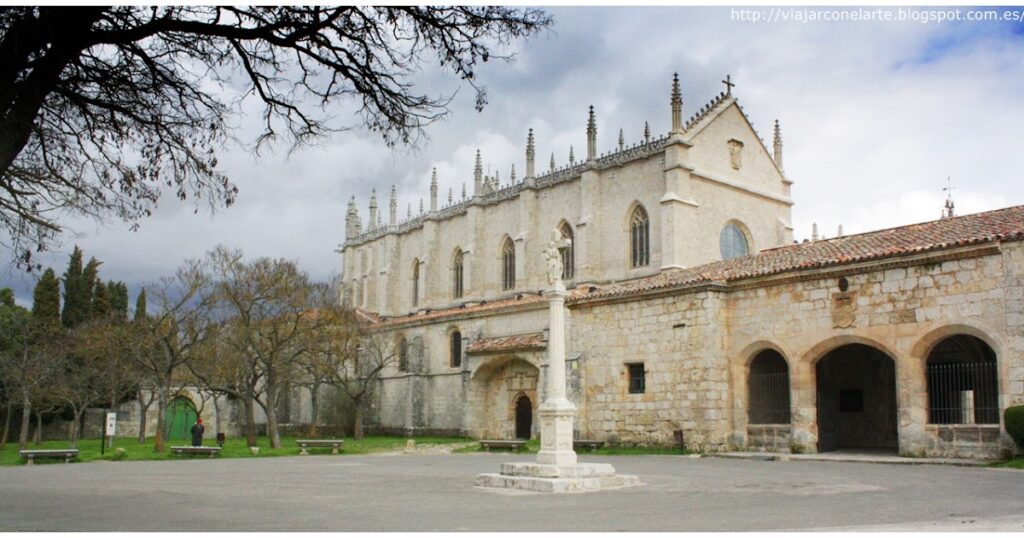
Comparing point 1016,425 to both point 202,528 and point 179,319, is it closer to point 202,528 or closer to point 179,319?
point 202,528

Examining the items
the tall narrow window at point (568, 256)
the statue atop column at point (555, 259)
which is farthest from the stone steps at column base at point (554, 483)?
the tall narrow window at point (568, 256)

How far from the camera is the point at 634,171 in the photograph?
39.9 meters

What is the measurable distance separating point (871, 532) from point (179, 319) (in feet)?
103

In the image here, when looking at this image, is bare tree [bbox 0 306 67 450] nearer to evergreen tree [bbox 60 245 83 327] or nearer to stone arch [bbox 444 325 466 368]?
evergreen tree [bbox 60 245 83 327]

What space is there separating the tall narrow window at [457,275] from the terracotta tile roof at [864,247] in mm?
24276

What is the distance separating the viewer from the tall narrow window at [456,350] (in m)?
40.8

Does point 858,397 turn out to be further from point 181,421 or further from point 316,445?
point 181,421

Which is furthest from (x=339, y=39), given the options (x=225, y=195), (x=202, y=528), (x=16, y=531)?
(x=16, y=531)

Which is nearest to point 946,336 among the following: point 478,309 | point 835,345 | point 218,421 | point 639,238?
Result: point 835,345

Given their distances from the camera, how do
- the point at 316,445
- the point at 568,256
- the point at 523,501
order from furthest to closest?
the point at 568,256 → the point at 316,445 → the point at 523,501

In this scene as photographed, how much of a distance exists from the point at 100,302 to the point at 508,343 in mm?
26225

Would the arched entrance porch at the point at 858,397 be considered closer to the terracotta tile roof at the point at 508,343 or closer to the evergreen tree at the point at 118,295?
the terracotta tile roof at the point at 508,343

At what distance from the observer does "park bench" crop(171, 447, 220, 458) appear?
27.5m

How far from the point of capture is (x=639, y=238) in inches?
1566
